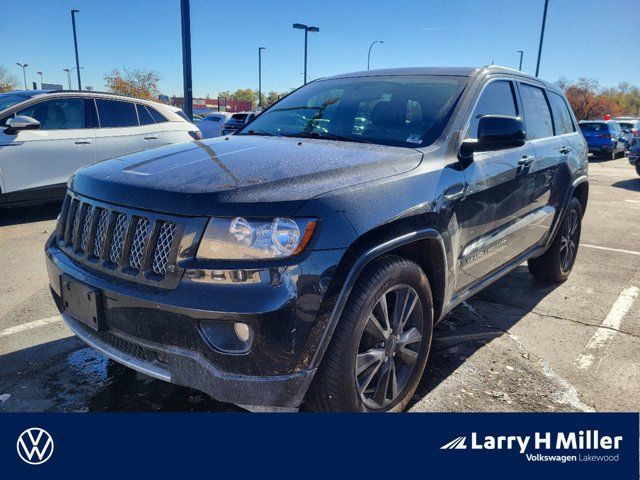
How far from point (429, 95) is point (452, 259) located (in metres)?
1.08

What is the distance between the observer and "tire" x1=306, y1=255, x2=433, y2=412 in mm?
2139

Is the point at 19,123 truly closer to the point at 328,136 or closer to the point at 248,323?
the point at 328,136

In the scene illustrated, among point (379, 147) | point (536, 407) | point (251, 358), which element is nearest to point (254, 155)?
point (379, 147)

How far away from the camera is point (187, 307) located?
1964 millimetres

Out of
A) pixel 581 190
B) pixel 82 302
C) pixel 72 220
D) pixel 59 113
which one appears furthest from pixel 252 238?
pixel 59 113

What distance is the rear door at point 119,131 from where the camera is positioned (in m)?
7.18

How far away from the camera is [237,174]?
2277mm

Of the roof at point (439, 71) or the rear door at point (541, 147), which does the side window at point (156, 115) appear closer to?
the roof at point (439, 71)

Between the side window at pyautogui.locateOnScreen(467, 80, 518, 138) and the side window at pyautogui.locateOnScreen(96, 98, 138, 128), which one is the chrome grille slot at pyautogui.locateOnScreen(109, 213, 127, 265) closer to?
the side window at pyautogui.locateOnScreen(467, 80, 518, 138)

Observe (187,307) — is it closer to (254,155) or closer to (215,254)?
(215,254)

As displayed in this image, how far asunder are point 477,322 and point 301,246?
8.21 feet

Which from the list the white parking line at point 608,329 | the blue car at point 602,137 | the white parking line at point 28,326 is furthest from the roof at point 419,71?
the blue car at point 602,137

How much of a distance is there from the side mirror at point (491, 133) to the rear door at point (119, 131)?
5387mm

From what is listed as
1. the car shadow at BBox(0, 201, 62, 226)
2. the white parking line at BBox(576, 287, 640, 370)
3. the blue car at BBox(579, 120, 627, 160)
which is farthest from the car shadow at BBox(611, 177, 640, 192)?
the car shadow at BBox(0, 201, 62, 226)
